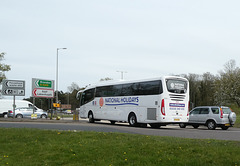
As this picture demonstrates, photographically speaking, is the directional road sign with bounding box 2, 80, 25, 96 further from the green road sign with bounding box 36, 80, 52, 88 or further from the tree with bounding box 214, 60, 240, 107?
the tree with bounding box 214, 60, 240, 107

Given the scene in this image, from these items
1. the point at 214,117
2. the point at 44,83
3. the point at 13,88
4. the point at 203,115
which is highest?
the point at 44,83

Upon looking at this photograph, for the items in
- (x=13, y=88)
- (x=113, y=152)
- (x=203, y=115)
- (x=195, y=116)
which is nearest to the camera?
(x=113, y=152)

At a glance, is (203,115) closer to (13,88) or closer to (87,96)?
(87,96)

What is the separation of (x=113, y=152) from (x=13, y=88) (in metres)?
25.2

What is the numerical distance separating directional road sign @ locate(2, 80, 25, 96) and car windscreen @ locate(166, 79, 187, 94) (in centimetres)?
1655

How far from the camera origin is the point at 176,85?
70.9ft

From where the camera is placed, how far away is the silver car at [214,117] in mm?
22766

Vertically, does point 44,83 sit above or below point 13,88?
above

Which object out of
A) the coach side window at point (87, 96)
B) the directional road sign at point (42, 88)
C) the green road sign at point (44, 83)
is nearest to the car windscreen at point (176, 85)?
the coach side window at point (87, 96)

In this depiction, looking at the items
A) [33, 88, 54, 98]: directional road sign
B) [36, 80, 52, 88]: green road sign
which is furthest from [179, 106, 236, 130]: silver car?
[36, 80, 52, 88]: green road sign

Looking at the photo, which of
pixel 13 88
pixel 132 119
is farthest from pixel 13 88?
pixel 132 119

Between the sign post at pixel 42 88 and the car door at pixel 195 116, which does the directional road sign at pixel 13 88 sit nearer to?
the sign post at pixel 42 88

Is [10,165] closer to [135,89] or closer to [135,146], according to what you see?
[135,146]

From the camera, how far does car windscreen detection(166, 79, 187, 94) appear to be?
69.7ft
